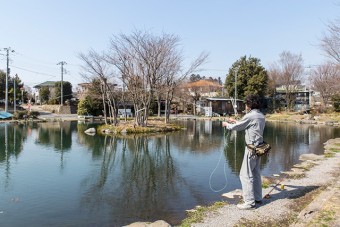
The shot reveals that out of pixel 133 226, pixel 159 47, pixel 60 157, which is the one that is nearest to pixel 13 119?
pixel 159 47

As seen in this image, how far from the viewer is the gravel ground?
17.5ft

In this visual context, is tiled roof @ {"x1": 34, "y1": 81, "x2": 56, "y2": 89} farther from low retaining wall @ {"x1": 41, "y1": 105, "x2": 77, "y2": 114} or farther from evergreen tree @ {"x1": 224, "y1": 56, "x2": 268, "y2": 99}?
evergreen tree @ {"x1": 224, "y1": 56, "x2": 268, "y2": 99}

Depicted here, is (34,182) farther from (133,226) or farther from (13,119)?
(13,119)

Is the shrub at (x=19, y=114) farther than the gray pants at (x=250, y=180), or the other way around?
the shrub at (x=19, y=114)

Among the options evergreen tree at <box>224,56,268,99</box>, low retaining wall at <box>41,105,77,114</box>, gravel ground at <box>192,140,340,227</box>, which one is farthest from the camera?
low retaining wall at <box>41,105,77,114</box>

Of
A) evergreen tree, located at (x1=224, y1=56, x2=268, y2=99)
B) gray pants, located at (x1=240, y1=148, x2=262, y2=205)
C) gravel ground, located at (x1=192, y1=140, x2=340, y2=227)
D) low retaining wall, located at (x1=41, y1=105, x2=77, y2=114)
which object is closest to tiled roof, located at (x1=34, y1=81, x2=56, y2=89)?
low retaining wall, located at (x1=41, y1=105, x2=77, y2=114)

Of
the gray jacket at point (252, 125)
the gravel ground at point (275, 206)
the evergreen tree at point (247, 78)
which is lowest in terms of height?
the gravel ground at point (275, 206)

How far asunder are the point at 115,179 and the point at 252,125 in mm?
5269

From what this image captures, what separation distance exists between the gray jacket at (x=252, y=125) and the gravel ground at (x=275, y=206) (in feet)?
3.87

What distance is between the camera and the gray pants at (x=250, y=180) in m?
5.83

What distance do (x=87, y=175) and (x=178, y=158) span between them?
4439 millimetres

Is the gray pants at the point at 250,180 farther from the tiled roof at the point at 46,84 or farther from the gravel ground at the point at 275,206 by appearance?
the tiled roof at the point at 46,84

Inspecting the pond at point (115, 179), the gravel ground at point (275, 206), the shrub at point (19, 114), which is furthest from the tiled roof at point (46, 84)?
the gravel ground at point (275, 206)

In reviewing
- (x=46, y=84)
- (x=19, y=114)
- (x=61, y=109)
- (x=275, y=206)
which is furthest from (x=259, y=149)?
(x=46, y=84)
